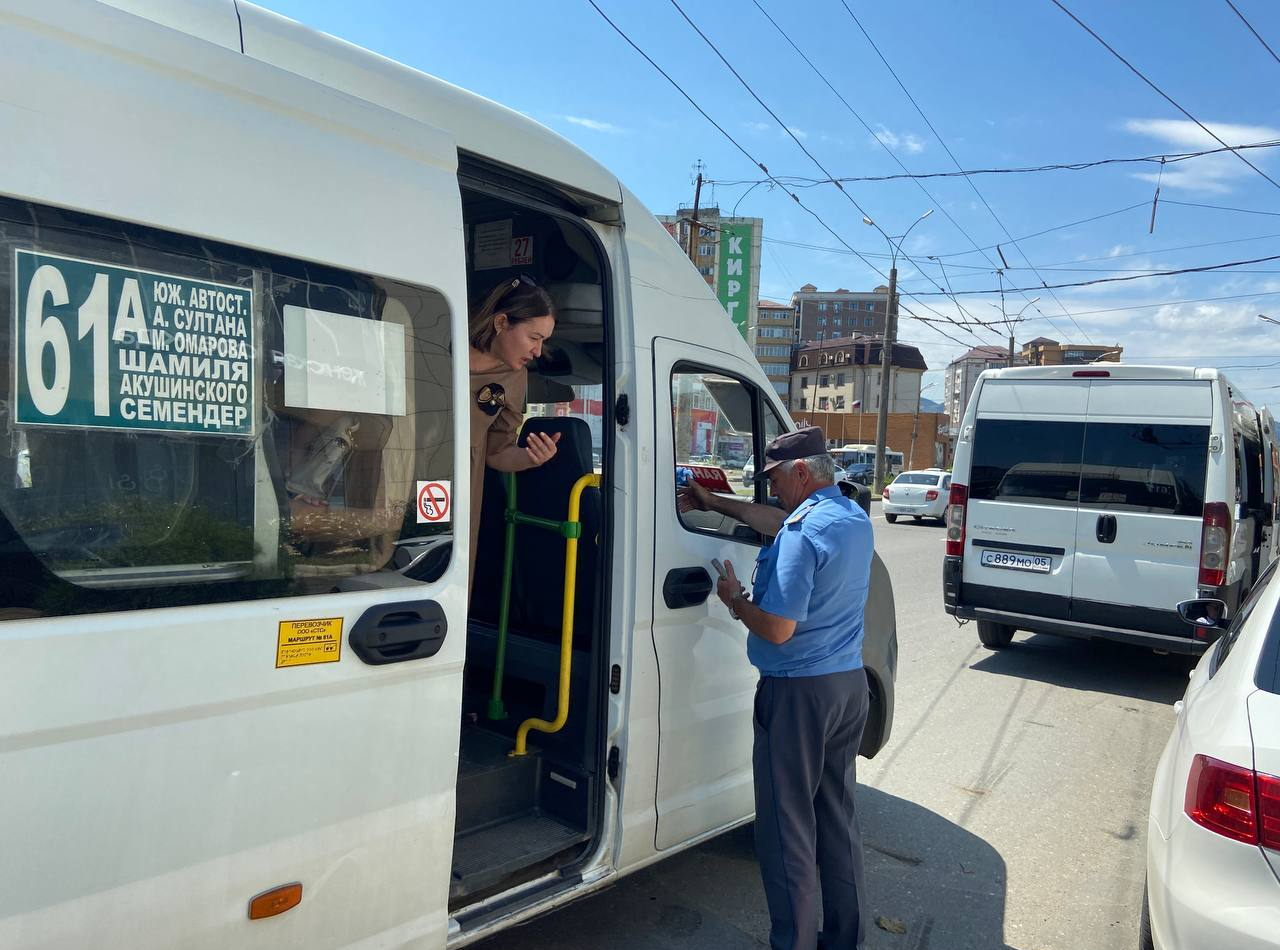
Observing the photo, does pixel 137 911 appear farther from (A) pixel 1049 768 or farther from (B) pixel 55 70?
(A) pixel 1049 768

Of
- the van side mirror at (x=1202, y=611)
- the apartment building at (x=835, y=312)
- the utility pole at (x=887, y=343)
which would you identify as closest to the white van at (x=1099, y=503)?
the van side mirror at (x=1202, y=611)

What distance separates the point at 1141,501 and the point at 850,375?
7991cm

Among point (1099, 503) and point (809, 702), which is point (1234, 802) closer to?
point (809, 702)

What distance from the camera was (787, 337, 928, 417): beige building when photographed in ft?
271

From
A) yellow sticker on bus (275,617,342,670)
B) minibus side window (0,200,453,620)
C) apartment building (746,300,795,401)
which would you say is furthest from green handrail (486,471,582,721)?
apartment building (746,300,795,401)

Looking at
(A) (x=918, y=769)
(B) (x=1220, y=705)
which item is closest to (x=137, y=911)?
(B) (x=1220, y=705)

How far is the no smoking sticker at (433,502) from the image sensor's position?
239 cm

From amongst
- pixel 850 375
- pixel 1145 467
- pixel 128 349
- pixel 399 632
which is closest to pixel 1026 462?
pixel 1145 467

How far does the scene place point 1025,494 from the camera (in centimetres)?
743

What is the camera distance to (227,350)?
2021 millimetres

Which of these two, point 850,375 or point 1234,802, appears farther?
point 850,375

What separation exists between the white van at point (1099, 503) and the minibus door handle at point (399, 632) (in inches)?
241

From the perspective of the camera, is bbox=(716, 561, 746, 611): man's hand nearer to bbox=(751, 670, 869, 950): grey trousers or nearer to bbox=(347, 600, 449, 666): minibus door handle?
bbox=(751, 670, 869, 950): grey trousers

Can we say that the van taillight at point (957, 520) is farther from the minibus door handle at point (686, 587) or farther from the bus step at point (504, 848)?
the bus step at point (504, 848)
